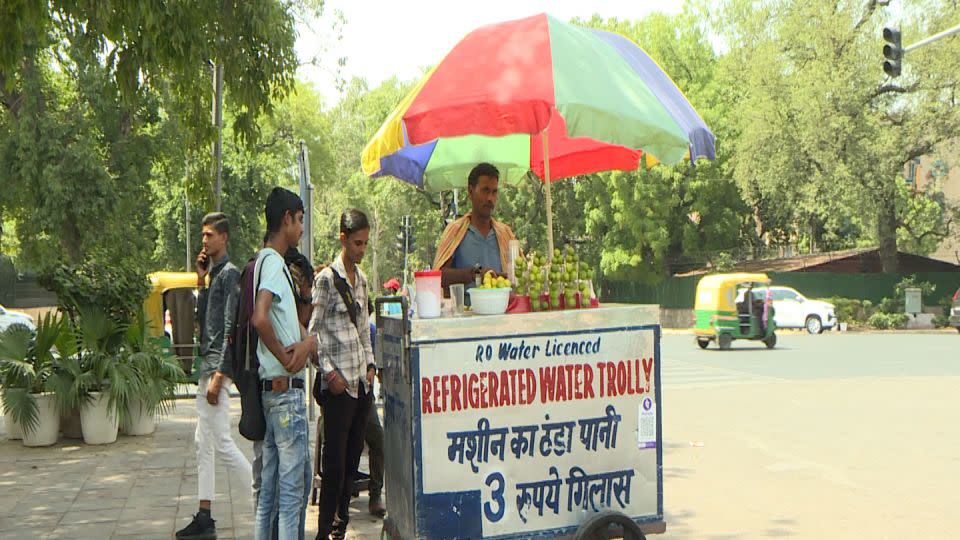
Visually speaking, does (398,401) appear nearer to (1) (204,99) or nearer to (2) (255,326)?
(2) (255,326)

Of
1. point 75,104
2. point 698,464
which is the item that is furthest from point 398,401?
point 75,104

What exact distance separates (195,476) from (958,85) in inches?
1355

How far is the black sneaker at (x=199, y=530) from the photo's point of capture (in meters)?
6.11

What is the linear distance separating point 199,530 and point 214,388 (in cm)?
106

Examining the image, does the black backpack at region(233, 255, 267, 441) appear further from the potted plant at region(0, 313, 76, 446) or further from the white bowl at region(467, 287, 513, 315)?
the potted plant at region(0, 313, 76, 446)

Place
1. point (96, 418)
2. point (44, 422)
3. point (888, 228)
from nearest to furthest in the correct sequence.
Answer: point (44, 422)
point (96, 418)
point (888, 228)

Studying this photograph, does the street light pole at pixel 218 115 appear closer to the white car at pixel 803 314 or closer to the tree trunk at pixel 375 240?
the white car at pixel 803 314

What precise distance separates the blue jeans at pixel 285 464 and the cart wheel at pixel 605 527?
4.56ft

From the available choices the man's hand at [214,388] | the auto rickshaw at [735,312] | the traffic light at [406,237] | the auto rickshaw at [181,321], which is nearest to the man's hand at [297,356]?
the man's hand at [214,388]

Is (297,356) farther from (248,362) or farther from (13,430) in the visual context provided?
(13,430)

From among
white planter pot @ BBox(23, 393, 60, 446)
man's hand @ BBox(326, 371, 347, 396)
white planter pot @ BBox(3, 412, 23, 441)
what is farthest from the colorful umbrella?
white planter pot @ BBox(3, 412, 23, 441)

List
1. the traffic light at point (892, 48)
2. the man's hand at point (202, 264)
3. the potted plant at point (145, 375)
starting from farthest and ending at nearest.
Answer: the traffic light at point (892, 48) < the potted plant at point (145, 375) < the man's hand at point (202, 264)

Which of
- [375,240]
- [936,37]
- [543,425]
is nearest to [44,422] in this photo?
[543,425]

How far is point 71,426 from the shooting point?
1062 cm
